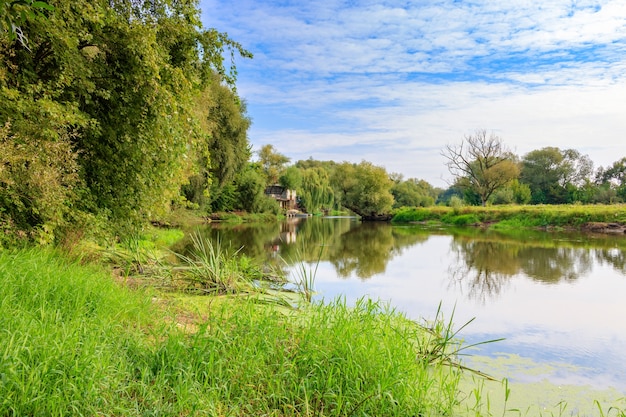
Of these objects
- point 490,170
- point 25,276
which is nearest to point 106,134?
point 25,276

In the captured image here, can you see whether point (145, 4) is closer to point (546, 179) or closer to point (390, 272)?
point (390, 272)

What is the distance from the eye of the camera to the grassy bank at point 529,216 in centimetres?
2586

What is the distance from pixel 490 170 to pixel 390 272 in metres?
35.0

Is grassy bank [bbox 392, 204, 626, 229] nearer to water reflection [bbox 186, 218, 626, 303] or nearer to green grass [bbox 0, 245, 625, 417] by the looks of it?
water reflection [bbox 186, 218, 626, 303]

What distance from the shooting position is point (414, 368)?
3.49 m

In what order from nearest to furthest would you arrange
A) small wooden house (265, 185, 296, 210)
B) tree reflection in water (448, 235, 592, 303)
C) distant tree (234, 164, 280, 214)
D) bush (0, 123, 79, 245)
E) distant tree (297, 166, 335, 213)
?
bush (0, 123, 79, 245)
tree reflection in water (448, 235, 592, 303)
distant tree (234, 164, 280, 214)
distant tree (297, 166, 335, 213)
small wooden house (265, 185, 296, 210)

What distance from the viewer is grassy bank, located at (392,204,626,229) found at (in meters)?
25.9

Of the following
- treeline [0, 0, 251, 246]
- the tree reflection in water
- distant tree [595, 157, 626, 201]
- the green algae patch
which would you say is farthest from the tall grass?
distant tree [595, 157, 626, 201]

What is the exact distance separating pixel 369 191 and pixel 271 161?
22.4 m

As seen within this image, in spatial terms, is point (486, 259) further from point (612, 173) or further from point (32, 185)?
point (612, 173)

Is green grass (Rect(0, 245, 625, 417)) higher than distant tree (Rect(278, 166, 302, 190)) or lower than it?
lower

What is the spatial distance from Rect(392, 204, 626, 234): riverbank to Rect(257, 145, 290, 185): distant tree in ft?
97.1

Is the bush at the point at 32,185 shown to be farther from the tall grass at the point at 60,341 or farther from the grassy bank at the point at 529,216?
the grassy bank at the point at 529,216

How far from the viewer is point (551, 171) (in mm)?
57312
